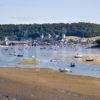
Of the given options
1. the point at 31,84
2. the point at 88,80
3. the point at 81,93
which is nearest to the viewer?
the point at 81,93

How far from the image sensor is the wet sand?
3981 cm

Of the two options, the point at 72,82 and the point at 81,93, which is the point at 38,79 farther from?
the point at 81,93

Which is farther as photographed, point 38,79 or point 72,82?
point 38,79

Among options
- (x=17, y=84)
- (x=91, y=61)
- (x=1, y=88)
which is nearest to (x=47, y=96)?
(x=1, y=88)

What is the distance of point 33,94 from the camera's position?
40844mm

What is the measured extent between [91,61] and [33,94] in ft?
166

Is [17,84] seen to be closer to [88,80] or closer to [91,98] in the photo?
[88,80]

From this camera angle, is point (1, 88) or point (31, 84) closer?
point (1, 88)

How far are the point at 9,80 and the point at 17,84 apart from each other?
15.7 feet

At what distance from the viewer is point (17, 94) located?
40812 millimetres

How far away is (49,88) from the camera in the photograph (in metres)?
46.1

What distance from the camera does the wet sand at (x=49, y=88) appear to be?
131ft

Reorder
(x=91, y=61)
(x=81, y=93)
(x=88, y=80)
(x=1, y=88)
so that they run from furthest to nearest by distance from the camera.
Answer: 1. (x=91, y=61)
2. (x=88, y=80)
3. (x=1, y=88)
4. (x=81, y=93)

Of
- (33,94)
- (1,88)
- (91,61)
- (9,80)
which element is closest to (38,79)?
(9,80)
